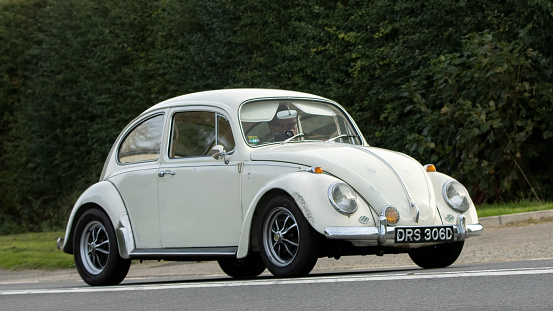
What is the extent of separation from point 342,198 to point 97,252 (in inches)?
117

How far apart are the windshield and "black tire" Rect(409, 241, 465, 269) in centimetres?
123

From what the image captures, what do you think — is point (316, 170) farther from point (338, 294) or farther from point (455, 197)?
point (338, 294)

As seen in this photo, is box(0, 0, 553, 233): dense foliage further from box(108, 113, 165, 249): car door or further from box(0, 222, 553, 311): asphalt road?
box(0, 222, 553, 311): asphalt road

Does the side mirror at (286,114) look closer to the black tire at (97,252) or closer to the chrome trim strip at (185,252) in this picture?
the chrome trim strip at (185,252)

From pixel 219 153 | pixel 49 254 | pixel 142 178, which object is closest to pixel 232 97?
pixel 219 153

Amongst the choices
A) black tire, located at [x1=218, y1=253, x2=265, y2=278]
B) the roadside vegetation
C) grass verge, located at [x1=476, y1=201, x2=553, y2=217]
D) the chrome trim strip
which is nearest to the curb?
the roadside vegetation

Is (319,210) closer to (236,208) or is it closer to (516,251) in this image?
(236,208)

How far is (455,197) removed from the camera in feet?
27.7

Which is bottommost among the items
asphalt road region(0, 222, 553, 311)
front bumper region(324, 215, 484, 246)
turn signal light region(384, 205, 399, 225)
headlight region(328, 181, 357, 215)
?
asphalt road region(0, 222, 553, 311)

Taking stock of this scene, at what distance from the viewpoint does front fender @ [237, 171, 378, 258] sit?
24.7 ft

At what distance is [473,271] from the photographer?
7.33 m

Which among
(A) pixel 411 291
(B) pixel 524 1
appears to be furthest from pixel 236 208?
(B) pixel 524 1

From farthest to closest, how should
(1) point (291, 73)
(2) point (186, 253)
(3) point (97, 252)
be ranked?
1. (1) point (291, 73)
2. (3) point (97, 252)
3. (2) point (186, 253)

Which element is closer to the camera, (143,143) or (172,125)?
(172,125)
